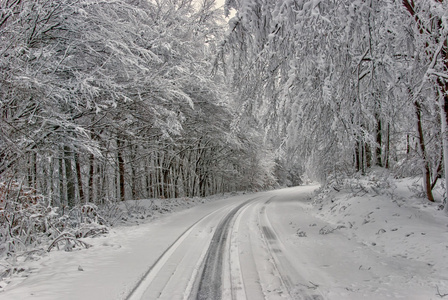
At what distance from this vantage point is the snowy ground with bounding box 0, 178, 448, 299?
11.7 ft

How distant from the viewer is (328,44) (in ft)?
10.7

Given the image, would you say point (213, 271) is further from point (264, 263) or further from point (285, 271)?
point (285, 271)

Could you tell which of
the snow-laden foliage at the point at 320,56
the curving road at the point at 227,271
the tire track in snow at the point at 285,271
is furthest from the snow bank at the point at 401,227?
the snow-laden foliage at the point at 320,56

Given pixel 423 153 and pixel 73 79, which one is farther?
pixel 423 153

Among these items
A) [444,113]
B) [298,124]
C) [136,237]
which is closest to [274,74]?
[298,124]

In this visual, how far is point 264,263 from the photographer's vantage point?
4660 millimetres

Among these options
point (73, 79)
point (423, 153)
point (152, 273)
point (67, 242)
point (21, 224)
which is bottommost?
point (152, 273)

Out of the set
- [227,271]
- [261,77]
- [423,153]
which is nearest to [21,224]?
[227,271]

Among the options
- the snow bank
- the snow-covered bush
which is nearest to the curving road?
the snow bank

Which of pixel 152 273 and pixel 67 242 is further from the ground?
pixel 67 242

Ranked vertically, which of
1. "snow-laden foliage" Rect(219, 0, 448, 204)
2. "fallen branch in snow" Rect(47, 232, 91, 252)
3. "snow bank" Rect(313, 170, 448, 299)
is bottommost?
"snow bank" Rect(313, 170, 448, 299)

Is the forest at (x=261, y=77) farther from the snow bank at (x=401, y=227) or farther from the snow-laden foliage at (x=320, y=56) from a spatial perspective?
the snow bank at (x=401, y=227)

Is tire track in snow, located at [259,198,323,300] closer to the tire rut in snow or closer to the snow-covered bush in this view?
the tire rut in snow

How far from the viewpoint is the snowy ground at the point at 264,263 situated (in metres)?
3.56
